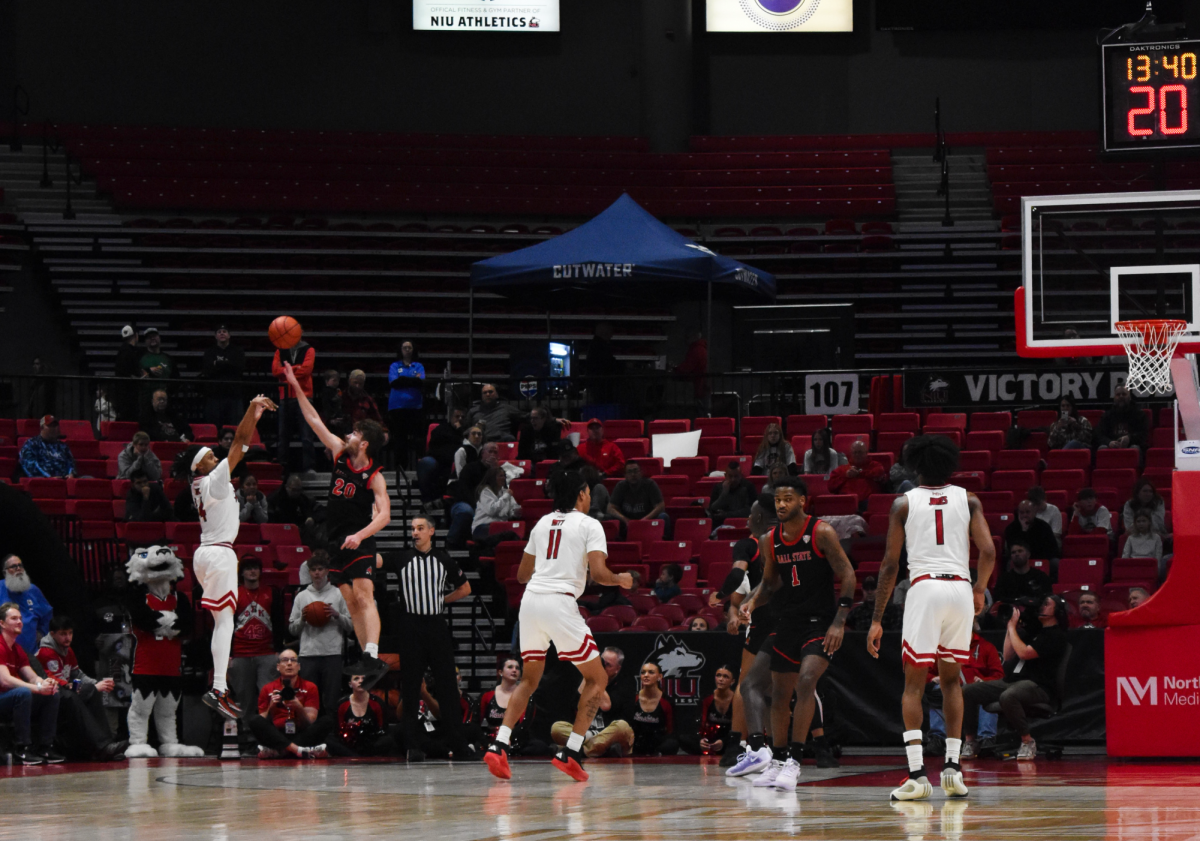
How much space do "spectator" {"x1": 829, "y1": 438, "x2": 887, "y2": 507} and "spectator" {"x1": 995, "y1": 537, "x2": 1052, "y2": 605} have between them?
2514mm

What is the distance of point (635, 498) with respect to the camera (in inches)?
695

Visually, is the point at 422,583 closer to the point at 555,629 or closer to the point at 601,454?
the point at 555,629

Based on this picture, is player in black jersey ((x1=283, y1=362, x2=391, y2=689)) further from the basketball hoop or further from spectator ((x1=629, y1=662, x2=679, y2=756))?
the basketball hoop

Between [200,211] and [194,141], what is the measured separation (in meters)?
2.38

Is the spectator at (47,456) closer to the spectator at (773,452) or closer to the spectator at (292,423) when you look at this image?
the spectator at (292,423)

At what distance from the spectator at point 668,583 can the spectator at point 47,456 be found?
746cm

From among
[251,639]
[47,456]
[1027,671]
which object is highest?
[47,456]

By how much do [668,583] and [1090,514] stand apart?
4.44 metres

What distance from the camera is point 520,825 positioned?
24.5 ft

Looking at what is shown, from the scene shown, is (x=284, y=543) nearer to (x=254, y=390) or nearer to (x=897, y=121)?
(x=254, y=390)

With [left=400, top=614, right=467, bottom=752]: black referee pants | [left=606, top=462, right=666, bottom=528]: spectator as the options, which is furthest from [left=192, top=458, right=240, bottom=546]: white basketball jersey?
[left=606, top=462, right=666, bottom=528]: spectator

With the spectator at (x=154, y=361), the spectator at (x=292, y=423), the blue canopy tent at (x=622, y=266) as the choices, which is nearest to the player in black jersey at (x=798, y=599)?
the spectator at (x=292, y=423)

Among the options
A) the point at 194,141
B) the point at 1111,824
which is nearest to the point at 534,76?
the point at 194,141

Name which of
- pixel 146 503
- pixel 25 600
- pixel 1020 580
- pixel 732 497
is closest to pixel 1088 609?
pixel 1020 580
